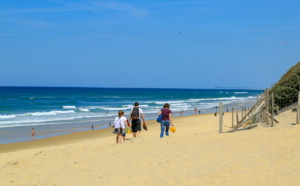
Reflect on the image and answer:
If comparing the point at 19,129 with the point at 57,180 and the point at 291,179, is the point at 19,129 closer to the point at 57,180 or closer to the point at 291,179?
the point at 57,180

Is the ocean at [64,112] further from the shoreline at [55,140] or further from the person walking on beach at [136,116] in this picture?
the person walking on beach at [136,116]

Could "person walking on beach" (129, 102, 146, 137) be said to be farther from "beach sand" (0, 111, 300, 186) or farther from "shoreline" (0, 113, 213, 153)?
"shoreline" (0, 113, 213, 153)

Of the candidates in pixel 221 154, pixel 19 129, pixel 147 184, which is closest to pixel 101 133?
pixel 19 129

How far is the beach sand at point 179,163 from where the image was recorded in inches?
393

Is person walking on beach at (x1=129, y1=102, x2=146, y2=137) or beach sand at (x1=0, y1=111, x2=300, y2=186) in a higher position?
person walking on beach at (x1=129, y1=102, x2=146, y2=137)

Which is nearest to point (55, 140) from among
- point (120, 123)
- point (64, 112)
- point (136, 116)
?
point (136, 116)

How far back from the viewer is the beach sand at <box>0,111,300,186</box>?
9.98 metres

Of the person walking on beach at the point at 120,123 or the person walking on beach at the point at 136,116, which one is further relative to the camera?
the person walking on beach at the point at 136,116

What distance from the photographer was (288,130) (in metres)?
14.7

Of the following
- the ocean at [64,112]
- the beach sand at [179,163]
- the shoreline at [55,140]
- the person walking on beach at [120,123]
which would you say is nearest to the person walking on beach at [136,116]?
the person walking on beach at [120,123]

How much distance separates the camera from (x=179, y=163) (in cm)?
1155

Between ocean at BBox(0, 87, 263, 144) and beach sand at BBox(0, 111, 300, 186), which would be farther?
ocean at BBox(0, 87, 263, 144)

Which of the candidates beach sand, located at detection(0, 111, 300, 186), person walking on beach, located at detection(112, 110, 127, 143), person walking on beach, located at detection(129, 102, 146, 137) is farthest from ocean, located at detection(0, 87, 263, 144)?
beach sand, located at detection(0, 111, 300, 186)

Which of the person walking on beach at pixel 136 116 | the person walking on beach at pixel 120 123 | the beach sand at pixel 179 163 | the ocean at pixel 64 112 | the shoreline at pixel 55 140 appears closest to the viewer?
the beach sand at pixel 179 163
